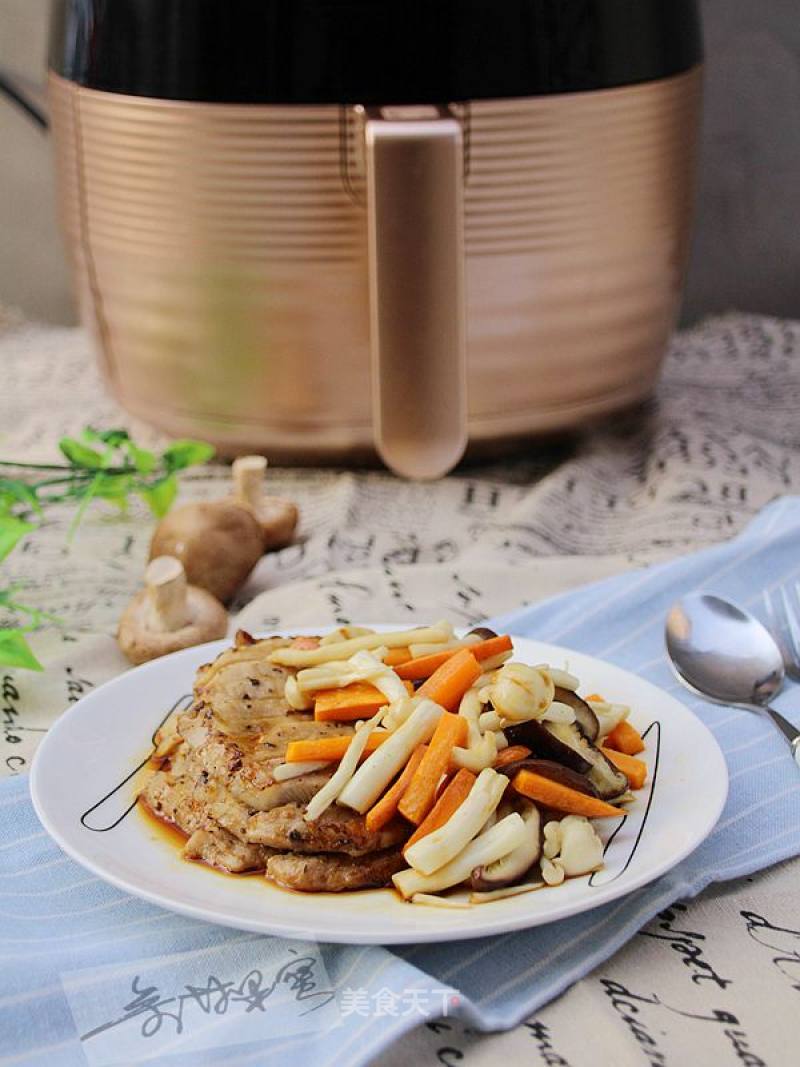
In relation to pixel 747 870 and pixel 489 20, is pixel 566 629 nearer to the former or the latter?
pixel 747 870

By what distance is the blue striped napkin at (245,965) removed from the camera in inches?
19.4

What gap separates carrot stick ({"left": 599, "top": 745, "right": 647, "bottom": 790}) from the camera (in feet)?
1.95

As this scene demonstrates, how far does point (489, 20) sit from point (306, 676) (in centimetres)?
Result: 47

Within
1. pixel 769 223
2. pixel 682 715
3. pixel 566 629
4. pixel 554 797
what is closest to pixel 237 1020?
pixel 554 797

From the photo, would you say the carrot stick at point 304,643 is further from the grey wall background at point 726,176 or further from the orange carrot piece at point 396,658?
the grey wall background at point 726,176

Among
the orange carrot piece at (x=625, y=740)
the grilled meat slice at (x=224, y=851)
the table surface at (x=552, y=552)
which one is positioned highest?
the grilled meat slice at (x=224, y=851)

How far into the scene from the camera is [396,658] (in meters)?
0.63

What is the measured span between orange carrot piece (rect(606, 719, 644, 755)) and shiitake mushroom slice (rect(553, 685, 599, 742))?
21 mm

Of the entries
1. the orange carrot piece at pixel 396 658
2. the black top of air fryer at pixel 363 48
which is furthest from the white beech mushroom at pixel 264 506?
the orange carrot piece at pixel 396 658

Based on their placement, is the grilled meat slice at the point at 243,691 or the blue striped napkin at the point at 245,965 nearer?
the blue striped napkin at the point at 245,965

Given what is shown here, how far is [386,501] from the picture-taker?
3.43 feet

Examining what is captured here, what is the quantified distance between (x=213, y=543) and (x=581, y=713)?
0.34 metres

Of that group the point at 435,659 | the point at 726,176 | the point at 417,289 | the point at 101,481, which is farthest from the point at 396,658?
the point at 726,176

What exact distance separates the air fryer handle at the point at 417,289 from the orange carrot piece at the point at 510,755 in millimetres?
290
